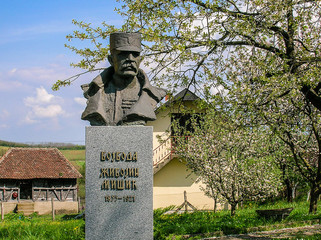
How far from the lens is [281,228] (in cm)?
1195

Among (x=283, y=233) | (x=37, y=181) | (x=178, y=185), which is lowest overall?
(x=283, y=233)

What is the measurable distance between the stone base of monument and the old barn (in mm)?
21730

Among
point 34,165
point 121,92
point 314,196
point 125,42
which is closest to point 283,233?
point 314,196

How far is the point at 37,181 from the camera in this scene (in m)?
28.0

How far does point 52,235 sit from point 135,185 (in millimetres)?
3703

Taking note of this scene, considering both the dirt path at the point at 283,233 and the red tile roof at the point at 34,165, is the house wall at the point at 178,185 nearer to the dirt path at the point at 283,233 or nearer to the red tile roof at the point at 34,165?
the red tile roof at the point at 34,165

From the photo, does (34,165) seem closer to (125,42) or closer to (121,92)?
(121,92)

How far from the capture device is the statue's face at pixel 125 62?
6984 millimetres

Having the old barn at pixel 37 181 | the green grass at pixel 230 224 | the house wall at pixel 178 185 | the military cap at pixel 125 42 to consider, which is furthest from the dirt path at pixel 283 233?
the old barn at pixel 37 181

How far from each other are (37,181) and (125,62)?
22.8m

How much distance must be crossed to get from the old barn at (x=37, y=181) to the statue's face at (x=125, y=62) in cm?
2173

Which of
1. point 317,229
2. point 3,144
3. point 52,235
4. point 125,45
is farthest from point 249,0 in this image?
point 3,144

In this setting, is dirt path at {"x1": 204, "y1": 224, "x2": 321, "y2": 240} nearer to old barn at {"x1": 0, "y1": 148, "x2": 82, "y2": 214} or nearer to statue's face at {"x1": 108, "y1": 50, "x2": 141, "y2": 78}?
statue's face at {"x1": 108, "y1": 50, "x2": 141, "y2": 78}

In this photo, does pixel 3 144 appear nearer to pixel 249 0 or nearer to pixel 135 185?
pixel 249 0
